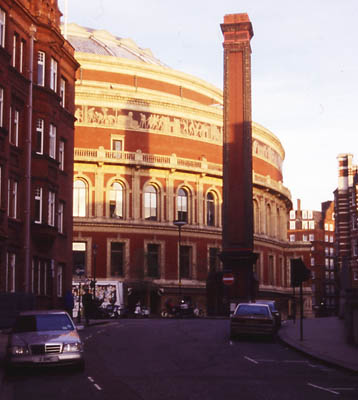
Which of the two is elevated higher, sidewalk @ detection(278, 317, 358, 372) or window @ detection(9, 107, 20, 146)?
window @ detection(9, 107, 20, 146)

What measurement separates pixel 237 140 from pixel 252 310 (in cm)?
2876

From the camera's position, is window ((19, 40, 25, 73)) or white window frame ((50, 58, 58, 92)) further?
white window frame ((50, 58, 58, 92))

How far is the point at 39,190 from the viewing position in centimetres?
4094

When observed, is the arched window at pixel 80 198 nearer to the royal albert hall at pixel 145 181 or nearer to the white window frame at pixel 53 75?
the royal albert hall at pixel 145 181

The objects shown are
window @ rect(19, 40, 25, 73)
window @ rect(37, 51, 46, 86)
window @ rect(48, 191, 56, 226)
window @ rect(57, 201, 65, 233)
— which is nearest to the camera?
window @ rect(19, 40, 25, 73)

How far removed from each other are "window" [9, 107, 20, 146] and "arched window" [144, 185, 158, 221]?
43469mm

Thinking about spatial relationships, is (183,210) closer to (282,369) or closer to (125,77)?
(125,77)

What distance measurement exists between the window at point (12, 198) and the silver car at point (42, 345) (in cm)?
1677

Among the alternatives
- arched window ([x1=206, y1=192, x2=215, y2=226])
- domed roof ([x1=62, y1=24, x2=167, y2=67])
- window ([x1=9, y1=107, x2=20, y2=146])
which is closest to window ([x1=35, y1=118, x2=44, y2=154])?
window ([x1=9, y1=107, x2=20, y2=146])

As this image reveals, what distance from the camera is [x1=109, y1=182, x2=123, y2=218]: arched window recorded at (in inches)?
3157

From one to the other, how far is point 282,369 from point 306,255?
85484 mm

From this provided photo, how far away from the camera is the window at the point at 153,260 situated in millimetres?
80062

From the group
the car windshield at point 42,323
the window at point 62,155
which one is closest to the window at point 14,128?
the window at point 62,155

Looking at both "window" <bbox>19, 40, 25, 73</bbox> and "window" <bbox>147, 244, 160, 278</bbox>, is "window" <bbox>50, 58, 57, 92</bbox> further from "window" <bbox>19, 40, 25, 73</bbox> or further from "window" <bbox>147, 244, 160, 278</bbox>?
"window" <bbox>147, 244, 160, 278</bbox>
